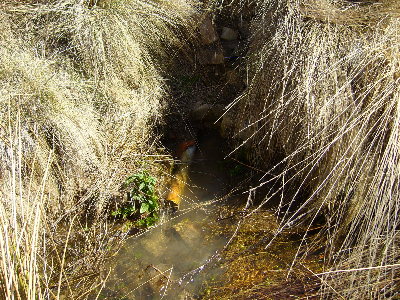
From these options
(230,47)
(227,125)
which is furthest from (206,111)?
(230,47)

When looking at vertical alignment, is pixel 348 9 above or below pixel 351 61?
above

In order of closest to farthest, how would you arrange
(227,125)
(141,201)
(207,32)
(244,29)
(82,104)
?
(141,201), (82,104), (227,125), (207,32), (244,29)

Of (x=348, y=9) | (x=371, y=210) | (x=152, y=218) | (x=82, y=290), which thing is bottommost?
(x=82, y=290)

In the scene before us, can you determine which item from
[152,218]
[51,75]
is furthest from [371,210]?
[51,75]

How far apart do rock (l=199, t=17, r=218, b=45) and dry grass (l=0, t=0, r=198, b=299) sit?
0.13m

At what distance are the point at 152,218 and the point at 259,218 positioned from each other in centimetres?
85

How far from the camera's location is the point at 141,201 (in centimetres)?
277

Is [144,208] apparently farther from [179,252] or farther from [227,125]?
[227,125]

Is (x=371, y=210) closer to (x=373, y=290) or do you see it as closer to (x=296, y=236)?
(x=373, y=290)

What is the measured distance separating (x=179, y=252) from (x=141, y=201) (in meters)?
0.49

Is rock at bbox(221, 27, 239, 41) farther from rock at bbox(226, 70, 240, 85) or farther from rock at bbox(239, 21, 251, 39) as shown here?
rock at bbox(226, 70, 240, 85)

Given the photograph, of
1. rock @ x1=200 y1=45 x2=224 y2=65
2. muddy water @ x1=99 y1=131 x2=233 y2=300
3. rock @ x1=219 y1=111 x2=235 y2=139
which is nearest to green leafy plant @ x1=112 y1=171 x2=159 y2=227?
muddy water @ x1=99 y1=131 x2=233 y2=300

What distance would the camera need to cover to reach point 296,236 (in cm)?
263

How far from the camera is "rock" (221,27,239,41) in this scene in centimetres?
360
